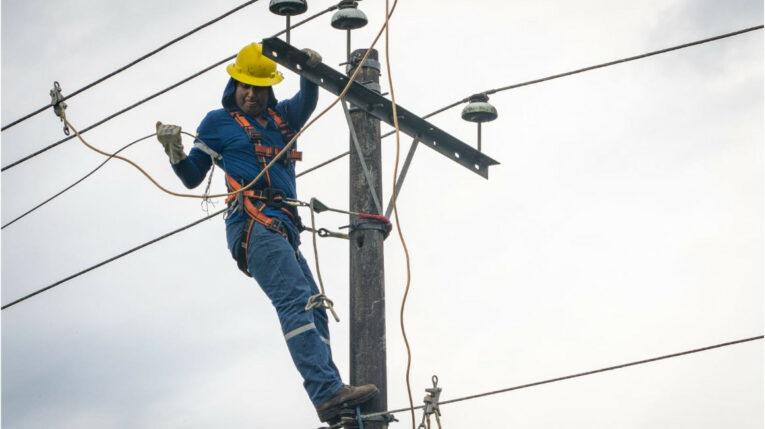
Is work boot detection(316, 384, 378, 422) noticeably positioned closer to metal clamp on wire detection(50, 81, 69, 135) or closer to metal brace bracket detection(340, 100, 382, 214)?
metal brace bracket detection(340, 100, 382, 214)

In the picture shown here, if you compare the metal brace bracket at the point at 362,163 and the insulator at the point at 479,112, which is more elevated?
the insulator at the point at 479,112

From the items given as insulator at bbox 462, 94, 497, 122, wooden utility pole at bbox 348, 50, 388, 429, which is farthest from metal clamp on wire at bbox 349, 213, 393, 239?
insulator at bbox 462, 94, 497, 122

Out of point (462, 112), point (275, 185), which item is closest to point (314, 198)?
point (275, 185)

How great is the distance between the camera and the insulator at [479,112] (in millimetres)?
11500

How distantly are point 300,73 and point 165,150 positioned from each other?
939 millimetres

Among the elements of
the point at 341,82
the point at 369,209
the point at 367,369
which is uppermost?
the point at 341,82

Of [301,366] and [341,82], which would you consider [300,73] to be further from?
[301,366]

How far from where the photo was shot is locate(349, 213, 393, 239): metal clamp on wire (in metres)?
10.1

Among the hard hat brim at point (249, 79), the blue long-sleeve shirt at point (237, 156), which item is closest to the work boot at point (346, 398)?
the blue long-sleeve shirt at point (237, 156)

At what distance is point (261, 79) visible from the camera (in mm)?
10547

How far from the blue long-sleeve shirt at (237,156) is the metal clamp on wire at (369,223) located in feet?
1.30

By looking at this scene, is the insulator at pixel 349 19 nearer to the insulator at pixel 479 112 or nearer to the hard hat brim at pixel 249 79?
the hard hat brim at pixel 249 79

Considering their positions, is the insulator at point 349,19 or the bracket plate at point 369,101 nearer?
the bracket plate at point 369,101

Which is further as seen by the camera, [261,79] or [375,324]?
[261,79]
